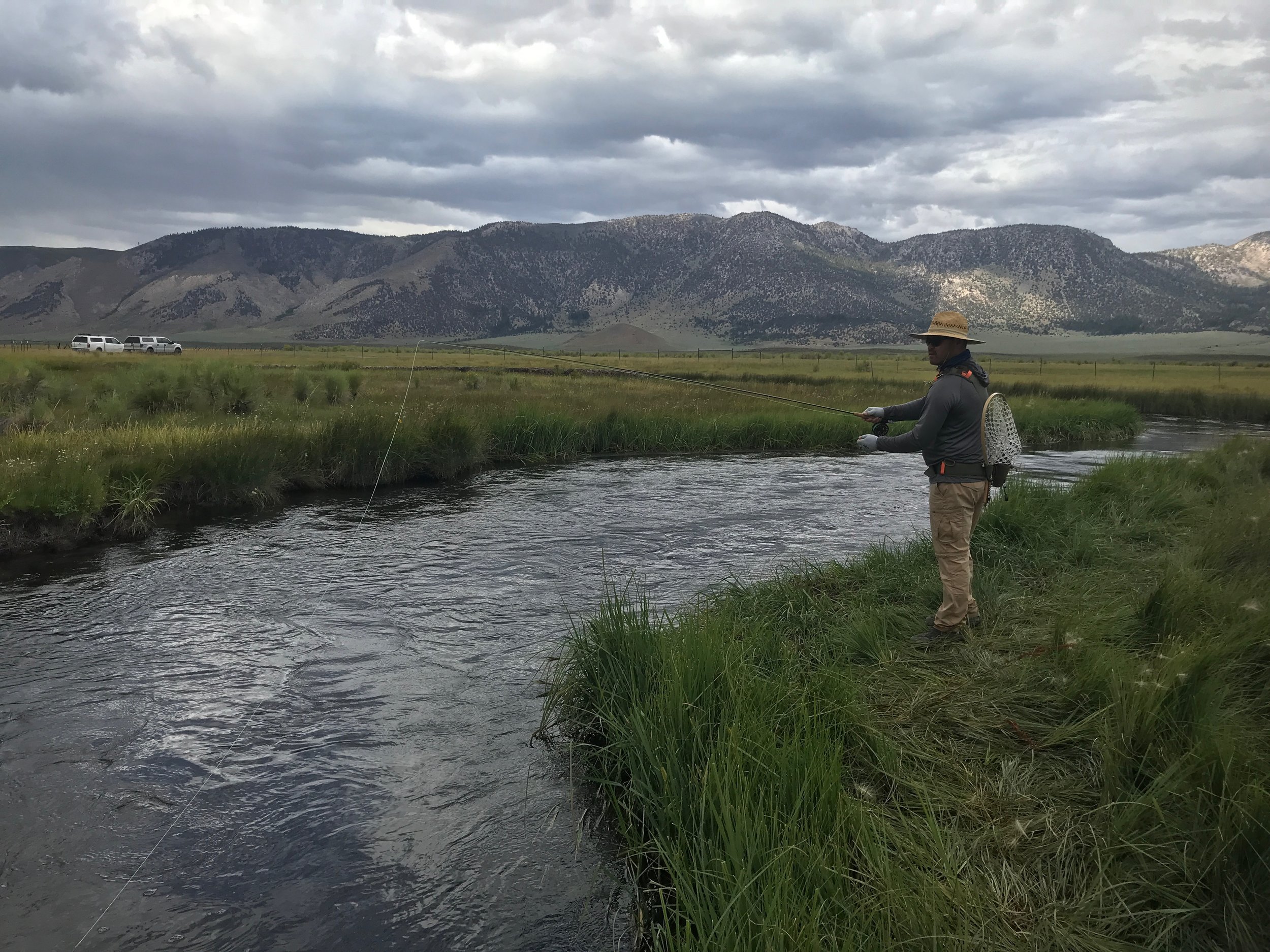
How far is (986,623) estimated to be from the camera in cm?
711

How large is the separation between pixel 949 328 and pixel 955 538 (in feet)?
5.44

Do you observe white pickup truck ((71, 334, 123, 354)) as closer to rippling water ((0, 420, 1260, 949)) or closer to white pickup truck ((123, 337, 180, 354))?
white pickup truck ((123, 337, 180, 354))

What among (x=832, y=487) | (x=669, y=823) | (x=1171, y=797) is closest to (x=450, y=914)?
(x=669, y=823)

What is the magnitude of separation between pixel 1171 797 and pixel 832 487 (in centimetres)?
1414

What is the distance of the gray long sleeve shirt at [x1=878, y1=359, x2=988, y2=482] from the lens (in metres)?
6.38

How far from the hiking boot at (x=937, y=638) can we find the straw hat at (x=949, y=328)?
7.74ft

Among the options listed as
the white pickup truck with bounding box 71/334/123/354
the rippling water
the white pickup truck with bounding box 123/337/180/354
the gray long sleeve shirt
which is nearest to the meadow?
the rippling water

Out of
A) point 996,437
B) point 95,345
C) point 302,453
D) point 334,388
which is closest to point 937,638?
point 996,437

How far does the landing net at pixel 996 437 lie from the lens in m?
6.44

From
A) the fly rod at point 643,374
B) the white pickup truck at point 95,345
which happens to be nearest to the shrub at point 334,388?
the fly rod at point 643,374

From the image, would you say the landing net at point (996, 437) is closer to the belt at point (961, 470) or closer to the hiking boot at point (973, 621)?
the belt at point (961, 470)

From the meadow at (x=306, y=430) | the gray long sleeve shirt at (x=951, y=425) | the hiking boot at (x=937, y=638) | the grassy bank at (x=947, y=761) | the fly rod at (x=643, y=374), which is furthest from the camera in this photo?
the meadow at (x=306, y=430)

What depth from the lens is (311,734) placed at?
638cm

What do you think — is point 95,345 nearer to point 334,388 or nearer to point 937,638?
point 334,388
